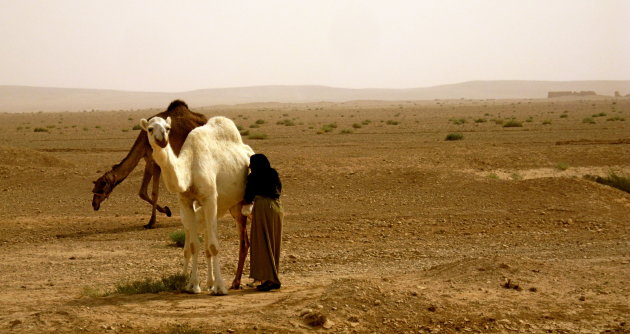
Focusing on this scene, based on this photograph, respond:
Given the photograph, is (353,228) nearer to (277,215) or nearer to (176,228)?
(176,228)

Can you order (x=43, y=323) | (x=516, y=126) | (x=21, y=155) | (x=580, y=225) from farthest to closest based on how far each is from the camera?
(x=516, y=126) < (x=21, y=155) < (x=580, y=225) < (x=43, y=323)

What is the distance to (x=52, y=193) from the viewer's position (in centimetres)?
2234

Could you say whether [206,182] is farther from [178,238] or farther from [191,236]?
[178,238]

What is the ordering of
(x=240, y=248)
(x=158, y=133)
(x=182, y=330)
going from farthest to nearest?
1. (x=240, y=248)
2. (x=158, y=133)
3. (x=182, y=330)

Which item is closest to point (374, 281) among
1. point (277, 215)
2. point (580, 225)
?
point (277, 215)

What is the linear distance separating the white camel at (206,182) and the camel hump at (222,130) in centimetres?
1

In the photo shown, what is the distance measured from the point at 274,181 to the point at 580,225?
8.17m

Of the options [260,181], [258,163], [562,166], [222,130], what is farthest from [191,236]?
[562,166]

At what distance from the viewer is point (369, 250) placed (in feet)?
48.3

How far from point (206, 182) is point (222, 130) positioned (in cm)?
121

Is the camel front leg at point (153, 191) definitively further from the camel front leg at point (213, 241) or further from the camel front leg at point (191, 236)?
the camel front leg at point (213, 241)

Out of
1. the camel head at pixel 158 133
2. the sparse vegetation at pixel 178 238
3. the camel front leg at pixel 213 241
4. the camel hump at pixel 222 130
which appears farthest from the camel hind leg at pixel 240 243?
the sparse vegetation at pixel 178 238

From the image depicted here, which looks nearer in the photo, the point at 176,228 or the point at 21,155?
the point at 176,228

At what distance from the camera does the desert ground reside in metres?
9.51
